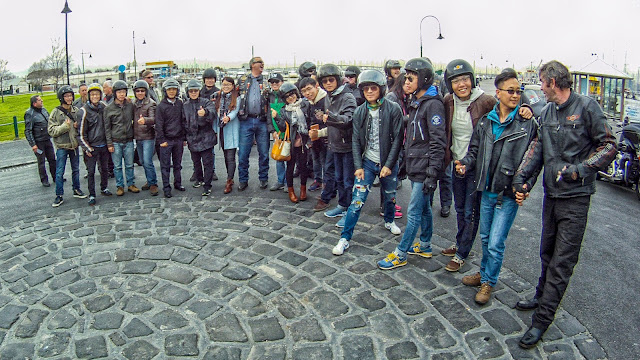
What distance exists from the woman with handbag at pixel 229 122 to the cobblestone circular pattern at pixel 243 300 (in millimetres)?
2097

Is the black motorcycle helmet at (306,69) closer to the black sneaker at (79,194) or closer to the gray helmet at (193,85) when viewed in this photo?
the gray helmet at (193,85)

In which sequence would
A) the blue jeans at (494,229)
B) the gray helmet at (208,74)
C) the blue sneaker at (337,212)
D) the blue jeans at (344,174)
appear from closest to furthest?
the blue jeans at (494,229) → the blue jeans at (344,174) → the blue sneaker at (337,212) → the gray helmet at (208,74)

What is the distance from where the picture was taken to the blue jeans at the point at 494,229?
164 inches

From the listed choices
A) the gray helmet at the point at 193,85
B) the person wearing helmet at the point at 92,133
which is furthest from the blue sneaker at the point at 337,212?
the person wearing helmet at the point at 92,133

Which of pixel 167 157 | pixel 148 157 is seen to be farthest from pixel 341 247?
pixel 148 157

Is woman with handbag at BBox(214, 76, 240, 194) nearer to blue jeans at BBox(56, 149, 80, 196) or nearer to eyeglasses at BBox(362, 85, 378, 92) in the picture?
blue jeans at BBox(56, 149, 80, 196)

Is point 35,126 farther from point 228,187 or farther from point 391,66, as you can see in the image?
point 391,66

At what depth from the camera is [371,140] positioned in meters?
5.52

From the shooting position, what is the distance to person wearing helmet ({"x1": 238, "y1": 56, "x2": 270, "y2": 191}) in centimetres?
805

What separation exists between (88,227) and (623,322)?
21.4ft

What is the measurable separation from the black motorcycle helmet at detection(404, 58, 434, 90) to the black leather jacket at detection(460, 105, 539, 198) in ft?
2.55

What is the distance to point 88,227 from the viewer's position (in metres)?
6.49

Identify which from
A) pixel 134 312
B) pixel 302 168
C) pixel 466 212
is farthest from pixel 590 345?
pixel 302 168

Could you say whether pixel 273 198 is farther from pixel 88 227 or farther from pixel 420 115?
pixel 420 115
